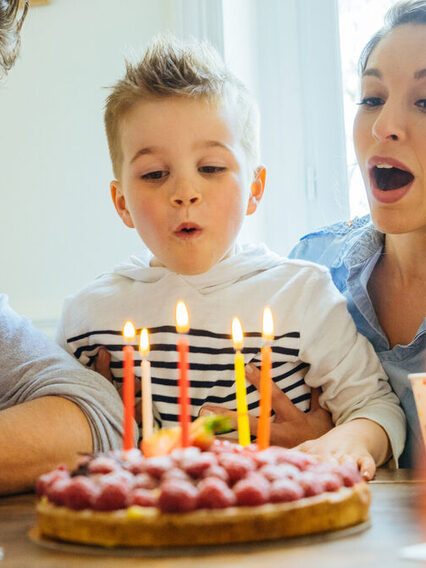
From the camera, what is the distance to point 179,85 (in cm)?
149

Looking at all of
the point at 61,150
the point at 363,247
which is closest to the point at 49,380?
the point at 363,247

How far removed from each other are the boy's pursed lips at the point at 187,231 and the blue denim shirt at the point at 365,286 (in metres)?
0.33

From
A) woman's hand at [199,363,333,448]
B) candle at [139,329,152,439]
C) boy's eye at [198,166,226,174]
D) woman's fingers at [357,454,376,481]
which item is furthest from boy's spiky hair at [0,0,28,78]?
woman's fingers at [357,454,376,481]

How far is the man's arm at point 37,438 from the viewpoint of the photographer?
114 centimetres

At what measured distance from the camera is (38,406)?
1230mm

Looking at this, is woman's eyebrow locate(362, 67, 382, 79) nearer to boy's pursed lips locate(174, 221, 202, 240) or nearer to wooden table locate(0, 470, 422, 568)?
boy's pursed lips locate(174, 221, 202, 240)

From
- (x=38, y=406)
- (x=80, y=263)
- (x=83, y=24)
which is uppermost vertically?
(x=83, y=24)

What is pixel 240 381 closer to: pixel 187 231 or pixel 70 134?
pixel 187 231

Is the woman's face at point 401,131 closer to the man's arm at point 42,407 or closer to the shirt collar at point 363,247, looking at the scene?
the shirt collar at point 363,247

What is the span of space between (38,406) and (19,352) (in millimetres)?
181

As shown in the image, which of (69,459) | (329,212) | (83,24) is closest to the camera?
(69,459)

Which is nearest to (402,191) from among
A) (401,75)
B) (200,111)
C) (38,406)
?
(401,75)

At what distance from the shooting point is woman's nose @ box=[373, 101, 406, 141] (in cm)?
140

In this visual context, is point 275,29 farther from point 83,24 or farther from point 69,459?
point 69,459
